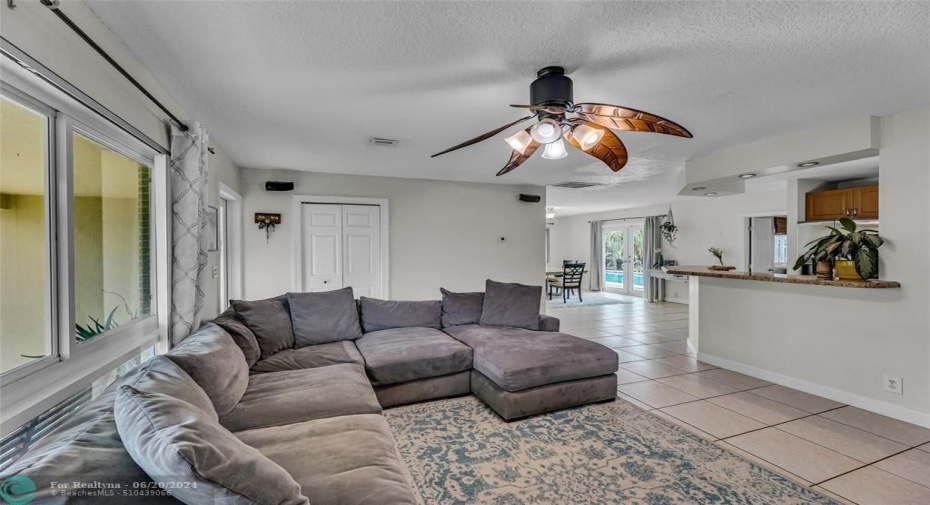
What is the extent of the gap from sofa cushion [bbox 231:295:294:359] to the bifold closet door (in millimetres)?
1709

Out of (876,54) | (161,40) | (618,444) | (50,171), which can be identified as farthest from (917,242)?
(50,171)

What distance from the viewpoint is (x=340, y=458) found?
59.3 inches

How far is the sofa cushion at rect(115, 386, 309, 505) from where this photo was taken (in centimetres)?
93

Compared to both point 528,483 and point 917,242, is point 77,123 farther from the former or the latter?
point 917,242

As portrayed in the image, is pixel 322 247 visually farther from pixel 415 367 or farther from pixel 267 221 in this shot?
pixel 415 367

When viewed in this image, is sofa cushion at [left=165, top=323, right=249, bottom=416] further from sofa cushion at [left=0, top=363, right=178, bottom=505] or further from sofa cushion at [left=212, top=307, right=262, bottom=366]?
sofa cushion at [left=0, top=363, right=178, bottom=505]

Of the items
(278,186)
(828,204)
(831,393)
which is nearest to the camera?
(831,393)

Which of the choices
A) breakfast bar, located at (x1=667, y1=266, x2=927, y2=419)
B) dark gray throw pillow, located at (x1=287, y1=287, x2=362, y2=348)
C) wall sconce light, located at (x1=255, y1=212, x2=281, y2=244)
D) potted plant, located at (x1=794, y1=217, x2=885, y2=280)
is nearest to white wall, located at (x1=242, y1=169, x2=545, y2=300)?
wall sconce light, located at (x1=255, y1=212, x2=281, y2=244)

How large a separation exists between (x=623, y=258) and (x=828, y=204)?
493 cm

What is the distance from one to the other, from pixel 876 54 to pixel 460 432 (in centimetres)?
316

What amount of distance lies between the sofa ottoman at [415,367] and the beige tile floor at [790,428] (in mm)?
1424

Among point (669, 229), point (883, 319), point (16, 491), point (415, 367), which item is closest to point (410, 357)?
point (415, 367)

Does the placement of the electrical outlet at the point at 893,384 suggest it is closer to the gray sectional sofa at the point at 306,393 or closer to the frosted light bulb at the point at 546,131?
the gray sectional sofa at the point at 306,393

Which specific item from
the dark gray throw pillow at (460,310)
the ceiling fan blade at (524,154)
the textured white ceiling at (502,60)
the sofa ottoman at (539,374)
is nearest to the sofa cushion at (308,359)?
the sofa ottoman at (539,374)
